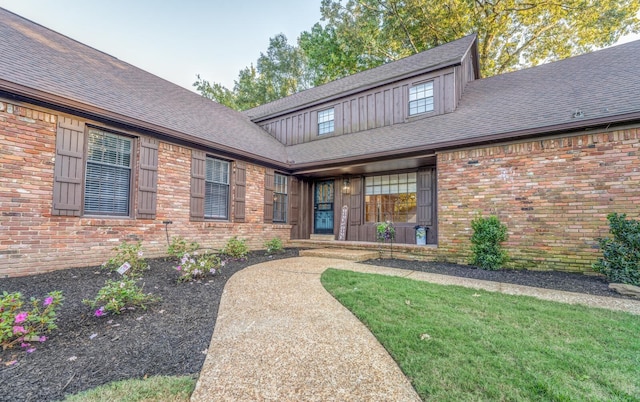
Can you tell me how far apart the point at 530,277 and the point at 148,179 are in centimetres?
767

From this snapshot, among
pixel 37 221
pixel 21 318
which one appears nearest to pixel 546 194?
pixel 21 318

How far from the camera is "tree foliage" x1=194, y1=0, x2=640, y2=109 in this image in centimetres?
1347

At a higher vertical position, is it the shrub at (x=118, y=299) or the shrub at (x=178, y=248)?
the shrub at (x=178, y=248)

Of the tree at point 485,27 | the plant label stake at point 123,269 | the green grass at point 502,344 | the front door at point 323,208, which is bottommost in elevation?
the green grass at point 502,344

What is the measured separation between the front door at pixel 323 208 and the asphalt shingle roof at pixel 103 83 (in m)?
1.98

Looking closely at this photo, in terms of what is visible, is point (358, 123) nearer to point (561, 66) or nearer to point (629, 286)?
point (561, 66)

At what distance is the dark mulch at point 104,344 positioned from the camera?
1.96 meters

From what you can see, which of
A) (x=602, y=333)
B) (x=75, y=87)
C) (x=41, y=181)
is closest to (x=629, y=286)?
(x=602, y=333)

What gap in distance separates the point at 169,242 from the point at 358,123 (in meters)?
7.01

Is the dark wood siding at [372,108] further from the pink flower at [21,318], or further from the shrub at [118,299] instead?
the pink flower at [21,318]

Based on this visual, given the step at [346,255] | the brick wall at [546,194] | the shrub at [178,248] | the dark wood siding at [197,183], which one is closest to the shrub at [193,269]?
the shrub at [178,248]

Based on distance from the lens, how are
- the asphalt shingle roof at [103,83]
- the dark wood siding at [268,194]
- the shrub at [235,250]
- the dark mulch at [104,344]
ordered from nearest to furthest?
1. the dark mulch at [104,344]
2. the asphalt shingle roof at [103,83]
3. the shrub at [235,250]
4. the dark wood siding at [268,194]

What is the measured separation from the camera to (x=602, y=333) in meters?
2.69

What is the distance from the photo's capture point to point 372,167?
27.9ft
